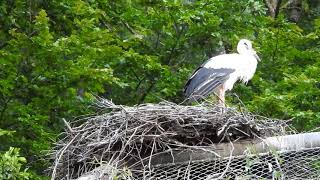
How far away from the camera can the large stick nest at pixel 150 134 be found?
5.50 metres

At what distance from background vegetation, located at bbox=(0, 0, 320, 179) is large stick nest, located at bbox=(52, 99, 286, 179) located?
264cm

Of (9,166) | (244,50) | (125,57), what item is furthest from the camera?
(125,57)

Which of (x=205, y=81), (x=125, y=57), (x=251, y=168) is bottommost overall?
(x=125, y=57)

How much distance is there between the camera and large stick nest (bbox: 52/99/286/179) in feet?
18.1

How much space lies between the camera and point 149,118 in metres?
5.57

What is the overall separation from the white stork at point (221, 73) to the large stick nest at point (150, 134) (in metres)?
1.83

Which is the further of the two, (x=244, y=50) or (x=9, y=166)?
(x=244, y=50)

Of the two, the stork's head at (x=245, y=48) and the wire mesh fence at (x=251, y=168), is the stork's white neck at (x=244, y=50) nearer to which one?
the stork's head at (x=245, y=48)

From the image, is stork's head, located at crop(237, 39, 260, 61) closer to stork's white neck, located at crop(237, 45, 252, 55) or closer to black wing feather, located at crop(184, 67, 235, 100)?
stork's white neck, located at crop(237, 45, 252, 55)

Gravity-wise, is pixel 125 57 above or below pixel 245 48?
below

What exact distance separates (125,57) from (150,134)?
4.29m

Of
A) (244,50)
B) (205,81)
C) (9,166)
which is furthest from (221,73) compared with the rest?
(9,166)

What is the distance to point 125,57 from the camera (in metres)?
9.70

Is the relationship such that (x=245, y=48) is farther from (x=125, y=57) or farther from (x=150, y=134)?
(x=150, y=134)
